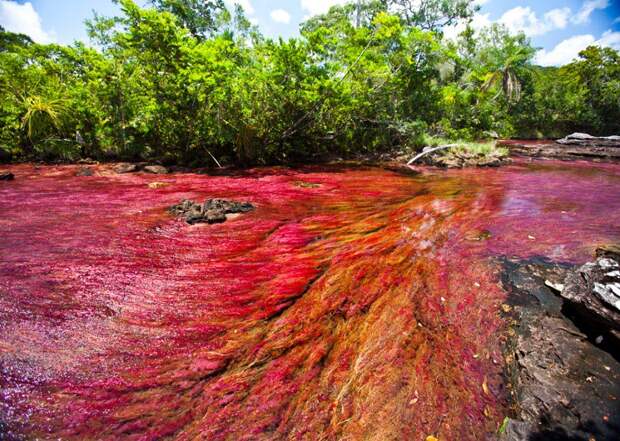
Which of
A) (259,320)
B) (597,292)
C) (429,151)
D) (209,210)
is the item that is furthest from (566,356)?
(429,151)

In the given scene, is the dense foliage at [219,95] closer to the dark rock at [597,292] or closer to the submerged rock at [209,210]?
the submerged rock at [209,210]

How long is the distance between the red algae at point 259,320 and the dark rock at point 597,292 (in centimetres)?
52

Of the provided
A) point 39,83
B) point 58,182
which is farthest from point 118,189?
point 39,83

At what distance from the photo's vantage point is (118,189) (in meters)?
6.09

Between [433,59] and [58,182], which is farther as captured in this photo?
[433,59]

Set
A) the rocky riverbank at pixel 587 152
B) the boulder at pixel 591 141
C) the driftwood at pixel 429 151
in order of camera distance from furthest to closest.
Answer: the boulder at pixel 591 141
the rocky riverbank at pixel 587 152
the driftwood at pixel 429 151

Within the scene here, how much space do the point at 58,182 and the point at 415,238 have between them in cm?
803

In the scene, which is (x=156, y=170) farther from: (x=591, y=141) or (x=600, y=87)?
(x=600, y=87)

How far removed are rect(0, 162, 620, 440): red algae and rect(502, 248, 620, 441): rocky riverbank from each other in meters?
0.12

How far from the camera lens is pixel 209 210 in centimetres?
439

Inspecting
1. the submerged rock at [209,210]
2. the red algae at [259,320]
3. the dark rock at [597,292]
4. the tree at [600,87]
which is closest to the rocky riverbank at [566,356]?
the dark rock at [597,292]

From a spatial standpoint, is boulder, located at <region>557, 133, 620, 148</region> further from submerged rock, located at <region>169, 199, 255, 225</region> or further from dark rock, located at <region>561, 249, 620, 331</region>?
submerged rock, located at <region>169, 199, 255, 225</region>

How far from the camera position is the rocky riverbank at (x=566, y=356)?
1.47 metres

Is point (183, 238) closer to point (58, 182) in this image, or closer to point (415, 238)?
point (415, 238)
